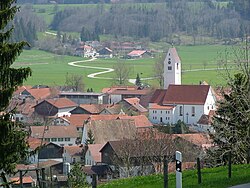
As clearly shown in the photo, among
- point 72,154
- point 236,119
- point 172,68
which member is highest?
point 236,119

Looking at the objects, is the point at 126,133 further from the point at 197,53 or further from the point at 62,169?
the point at 197,53

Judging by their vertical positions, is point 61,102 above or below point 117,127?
below

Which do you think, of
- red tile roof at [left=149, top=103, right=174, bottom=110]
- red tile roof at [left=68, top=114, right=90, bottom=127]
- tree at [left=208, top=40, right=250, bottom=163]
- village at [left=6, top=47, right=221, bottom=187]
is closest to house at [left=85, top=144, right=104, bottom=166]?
village at [left=6, top=47, right=221, bottom=187]

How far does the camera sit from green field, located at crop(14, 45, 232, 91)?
82.4m

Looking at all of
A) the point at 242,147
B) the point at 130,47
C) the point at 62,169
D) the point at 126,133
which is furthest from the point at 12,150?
the point at 130,47

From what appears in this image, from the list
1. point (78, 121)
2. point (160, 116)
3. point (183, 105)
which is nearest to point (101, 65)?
point (160, 116)

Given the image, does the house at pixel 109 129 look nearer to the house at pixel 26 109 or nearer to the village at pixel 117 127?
the village at pixel 117 127

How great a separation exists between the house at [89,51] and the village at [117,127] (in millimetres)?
45066

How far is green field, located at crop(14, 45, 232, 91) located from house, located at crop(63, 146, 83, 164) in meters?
31.7

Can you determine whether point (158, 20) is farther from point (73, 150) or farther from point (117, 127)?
point (73, 150)

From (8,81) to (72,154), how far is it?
92.3ft

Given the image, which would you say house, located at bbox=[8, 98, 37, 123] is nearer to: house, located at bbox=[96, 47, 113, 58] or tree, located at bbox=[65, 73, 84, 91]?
tree, located at bbox=[65, 73, 84, 91]

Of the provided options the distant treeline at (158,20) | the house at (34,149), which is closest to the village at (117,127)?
the house at (34,149)

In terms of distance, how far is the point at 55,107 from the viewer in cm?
6091
